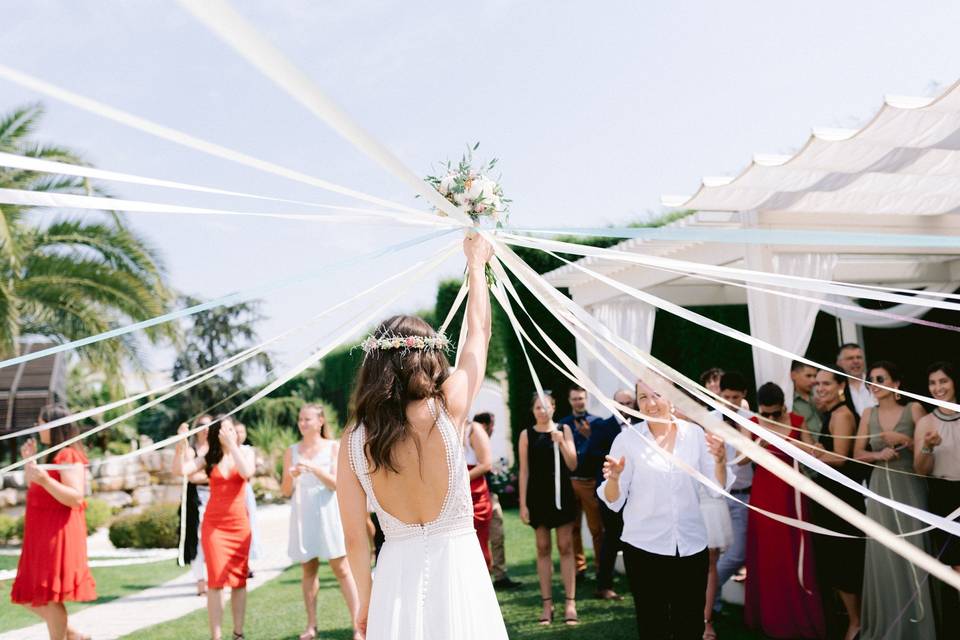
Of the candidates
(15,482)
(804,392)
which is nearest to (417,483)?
(804,392)

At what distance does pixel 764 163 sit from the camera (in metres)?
5.84

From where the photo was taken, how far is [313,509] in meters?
6.31

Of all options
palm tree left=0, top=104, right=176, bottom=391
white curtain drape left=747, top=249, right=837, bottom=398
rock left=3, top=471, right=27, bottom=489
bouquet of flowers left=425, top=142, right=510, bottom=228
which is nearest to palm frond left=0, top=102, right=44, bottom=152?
palm tree left=0, top=104, right=176, bottom=391

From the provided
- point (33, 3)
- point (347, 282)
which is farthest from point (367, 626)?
point (33, 3)

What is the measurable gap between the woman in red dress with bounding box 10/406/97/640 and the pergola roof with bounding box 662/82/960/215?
16.6 feet

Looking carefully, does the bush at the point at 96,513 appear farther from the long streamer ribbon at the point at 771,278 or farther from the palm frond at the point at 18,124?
the long streamer ribbon at the point at 771,278

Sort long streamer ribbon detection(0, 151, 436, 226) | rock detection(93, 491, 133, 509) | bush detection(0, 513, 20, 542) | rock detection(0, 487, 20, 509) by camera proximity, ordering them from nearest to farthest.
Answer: long streamer ribbon detection(0, 151, 436, 226), bush detection(0, 513, 20, 542), rock detection(0, 487, 20, 509), rock detection(93, 491, 133, 509)

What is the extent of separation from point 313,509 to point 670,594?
3130 mm

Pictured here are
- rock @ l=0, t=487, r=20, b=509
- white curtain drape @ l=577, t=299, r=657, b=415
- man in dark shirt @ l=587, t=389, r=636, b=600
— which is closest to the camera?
man in dark shirt @ l=587, t=389, r=636, b=600

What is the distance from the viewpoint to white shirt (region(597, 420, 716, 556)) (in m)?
4.21

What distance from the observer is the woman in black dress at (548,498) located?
6215mm

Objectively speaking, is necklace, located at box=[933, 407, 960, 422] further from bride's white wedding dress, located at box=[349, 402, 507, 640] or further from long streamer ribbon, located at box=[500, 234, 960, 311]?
bride's white wedding dress, located at box=[349, 402, 507, 640]

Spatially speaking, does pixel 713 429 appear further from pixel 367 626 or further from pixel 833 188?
pixel 833 188

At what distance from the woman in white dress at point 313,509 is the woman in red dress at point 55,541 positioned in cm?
142
